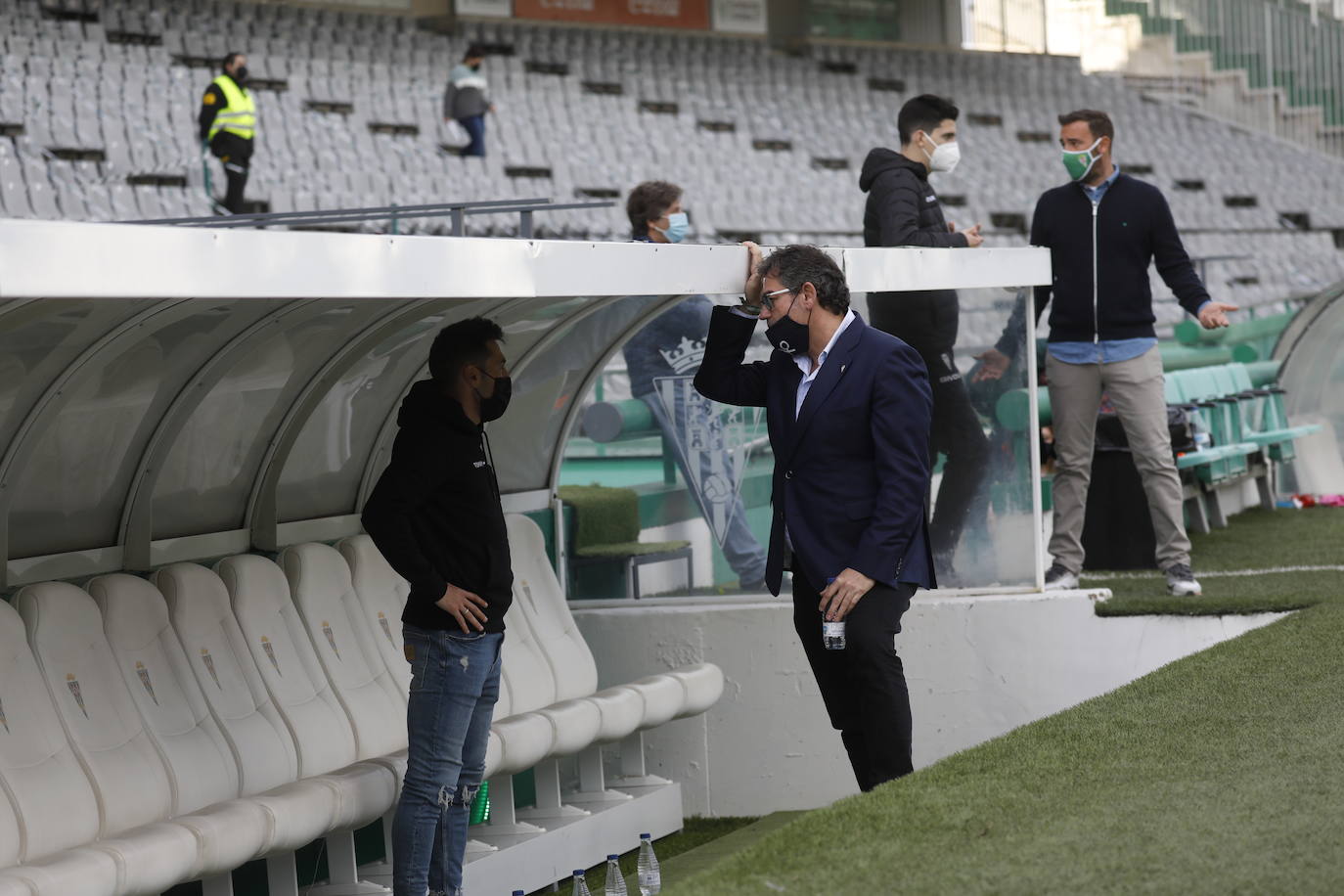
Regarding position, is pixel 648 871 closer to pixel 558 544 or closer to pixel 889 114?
pixel 558 544

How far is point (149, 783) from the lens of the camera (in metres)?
4.70

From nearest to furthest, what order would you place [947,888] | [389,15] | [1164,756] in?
[947,888] < [1164,756] < [389,15]

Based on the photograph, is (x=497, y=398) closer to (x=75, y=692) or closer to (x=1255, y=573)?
(x=75, y=692)

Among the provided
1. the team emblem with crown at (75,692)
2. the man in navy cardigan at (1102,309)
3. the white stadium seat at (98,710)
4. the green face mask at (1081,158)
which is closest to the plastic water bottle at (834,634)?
the white stadium seat at (98,710)

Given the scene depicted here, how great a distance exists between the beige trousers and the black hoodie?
3005 millimetres

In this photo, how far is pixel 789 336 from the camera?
4.58 metres

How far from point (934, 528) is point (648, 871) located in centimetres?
201

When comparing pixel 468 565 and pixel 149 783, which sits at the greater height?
pixel 468 565

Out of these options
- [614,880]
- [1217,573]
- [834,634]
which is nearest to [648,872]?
[614,880]

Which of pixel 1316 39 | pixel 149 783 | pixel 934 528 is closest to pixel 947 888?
pixel 149 783

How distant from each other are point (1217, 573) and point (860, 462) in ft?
13.5

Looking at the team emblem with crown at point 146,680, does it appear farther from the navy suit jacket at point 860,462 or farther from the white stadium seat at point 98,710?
the navy suit jacket at point 860,462

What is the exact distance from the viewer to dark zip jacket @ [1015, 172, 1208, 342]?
22.0 feet

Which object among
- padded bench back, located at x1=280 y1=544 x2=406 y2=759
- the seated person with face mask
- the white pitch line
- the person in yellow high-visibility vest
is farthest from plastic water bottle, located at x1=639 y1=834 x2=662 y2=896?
the person in yellow high-visibility vest
